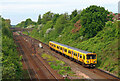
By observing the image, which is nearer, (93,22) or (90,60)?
(90,60)

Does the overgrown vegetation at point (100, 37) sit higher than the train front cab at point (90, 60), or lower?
higher

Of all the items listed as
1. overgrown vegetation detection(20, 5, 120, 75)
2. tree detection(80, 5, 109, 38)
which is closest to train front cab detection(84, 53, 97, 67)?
overgrown vegetation detection(20, 5, 120, 75)

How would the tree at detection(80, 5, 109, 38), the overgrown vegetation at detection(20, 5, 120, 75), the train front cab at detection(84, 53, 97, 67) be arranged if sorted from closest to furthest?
the train front cab at detection(84, 53, 97, 67) < the overgrown vegetation at detection(20, 5, 120, 75) < the tree at detection(80, 5, 109, 38)

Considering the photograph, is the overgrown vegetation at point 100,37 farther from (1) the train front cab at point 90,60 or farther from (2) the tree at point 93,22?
(1) the train front cab at point 90,60

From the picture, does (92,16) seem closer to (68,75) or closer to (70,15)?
(68,75)

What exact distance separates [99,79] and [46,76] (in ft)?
27.9

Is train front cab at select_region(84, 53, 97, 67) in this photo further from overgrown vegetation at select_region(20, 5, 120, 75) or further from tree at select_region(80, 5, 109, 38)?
tree at select_region(80, 5, 109, 38)

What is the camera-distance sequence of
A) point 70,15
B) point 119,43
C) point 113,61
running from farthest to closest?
point 70,15 → point 119,43 → point 113,61

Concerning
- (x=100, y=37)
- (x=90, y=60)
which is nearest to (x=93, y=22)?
(x=100, y=37)

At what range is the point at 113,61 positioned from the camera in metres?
28.5

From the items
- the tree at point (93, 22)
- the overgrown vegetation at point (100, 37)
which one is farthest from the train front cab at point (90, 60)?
the tree at point (93, 22)

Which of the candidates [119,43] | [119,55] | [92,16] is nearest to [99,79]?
[119,55]

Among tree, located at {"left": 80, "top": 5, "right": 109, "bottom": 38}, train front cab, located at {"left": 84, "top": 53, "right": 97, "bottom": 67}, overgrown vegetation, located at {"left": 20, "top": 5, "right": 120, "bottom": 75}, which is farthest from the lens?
tree, located at {"left": 80, "top": 5, "right": 109, "bottom": 38}

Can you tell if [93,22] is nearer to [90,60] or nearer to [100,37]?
[100,37]
